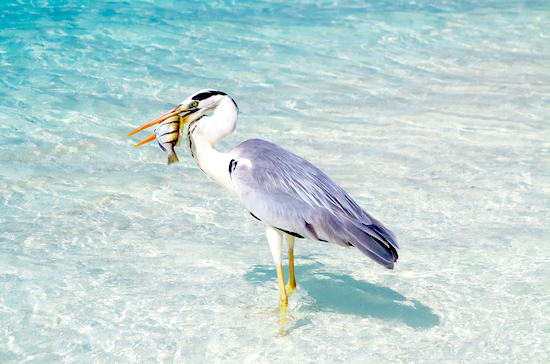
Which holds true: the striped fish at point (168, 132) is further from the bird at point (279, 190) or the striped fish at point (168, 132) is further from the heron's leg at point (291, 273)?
the heron's leg at point (291, 273)

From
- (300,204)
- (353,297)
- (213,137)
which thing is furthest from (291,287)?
(213,137)

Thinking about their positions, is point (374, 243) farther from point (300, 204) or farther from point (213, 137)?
point (213, 137)

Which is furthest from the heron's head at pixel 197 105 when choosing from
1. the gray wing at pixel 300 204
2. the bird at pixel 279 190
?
the gray wing at pixel 300 204

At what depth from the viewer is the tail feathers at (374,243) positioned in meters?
3.72

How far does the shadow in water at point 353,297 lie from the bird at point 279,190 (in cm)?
37

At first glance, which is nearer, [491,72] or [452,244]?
[452,244]

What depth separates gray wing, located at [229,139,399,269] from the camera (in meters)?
3.82

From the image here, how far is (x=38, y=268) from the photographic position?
180 inches

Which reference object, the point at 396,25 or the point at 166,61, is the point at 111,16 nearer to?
the point at 166,61

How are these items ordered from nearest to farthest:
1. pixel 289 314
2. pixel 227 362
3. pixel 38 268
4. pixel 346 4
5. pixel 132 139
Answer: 1. pixel 227 362
2. pixel 289 314
3. pixel 38 268
4. pixel 132 139
5. pixel 346 4

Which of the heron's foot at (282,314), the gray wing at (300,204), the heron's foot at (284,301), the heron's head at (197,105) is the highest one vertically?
the heron's head at (197,105)

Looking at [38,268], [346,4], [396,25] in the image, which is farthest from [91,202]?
[346,4]

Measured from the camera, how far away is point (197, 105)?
408 cm

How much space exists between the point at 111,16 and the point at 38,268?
867 centimetres
